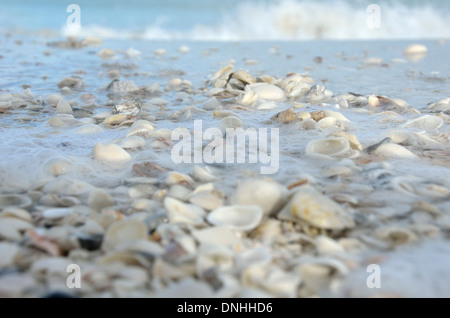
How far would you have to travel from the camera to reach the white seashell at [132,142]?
243 cm

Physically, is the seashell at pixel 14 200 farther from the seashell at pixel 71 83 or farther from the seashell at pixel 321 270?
the seashell at pixel 71 83

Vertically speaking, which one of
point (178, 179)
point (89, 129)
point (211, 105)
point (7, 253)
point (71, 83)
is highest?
point (71, 83)

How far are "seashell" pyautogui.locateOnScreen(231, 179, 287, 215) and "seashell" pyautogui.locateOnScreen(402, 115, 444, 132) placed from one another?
1527 mm

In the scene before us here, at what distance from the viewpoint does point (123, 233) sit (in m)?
1.46

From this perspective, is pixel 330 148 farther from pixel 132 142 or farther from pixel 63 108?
pixel 63 108

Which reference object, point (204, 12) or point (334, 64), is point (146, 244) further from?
point (204, 12)

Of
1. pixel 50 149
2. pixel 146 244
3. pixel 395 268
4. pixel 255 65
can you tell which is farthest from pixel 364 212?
pixel 255 65

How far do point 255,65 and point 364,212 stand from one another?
4080mm

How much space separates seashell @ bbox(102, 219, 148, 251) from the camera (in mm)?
1434

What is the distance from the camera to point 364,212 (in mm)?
1678

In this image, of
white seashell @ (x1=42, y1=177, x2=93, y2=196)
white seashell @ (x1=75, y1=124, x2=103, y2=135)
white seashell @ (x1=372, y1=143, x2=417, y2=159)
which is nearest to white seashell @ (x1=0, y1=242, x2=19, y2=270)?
white seashell @ (x1=42, y1=177, x2=93, y2=196)

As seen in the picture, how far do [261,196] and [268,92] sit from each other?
2.15m

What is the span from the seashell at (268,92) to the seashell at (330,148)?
54.0 inches

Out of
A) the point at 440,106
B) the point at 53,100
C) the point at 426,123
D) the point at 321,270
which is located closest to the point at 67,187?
the point at 321,270
